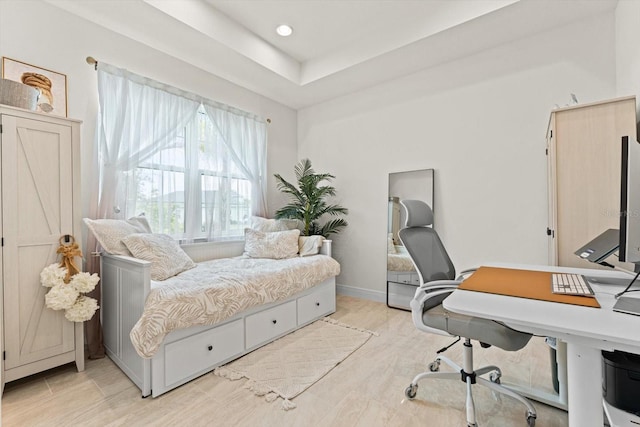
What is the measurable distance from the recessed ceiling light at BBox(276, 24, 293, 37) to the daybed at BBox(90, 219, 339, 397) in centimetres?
238

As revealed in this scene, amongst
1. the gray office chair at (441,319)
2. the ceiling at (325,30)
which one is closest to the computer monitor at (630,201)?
the gray office chair at (441,319)

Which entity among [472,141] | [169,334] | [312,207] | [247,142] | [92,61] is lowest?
[169,334]

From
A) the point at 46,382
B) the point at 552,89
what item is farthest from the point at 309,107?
the point at 46,382

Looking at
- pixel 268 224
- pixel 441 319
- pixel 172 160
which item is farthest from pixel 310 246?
pixel 441 319

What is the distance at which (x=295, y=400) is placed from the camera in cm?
174

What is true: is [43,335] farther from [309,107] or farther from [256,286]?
[309,107]

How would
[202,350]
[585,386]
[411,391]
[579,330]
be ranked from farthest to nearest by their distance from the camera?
1. [202,350]
2. [411,391]
3. [585,386]
4. [579,330]

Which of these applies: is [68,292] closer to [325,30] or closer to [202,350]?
[202,350]

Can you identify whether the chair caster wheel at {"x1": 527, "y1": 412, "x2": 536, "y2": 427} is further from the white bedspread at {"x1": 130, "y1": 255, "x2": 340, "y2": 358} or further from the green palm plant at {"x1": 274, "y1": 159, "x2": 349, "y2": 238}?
the green palm plant at {"x1": 274, "y1": 159, "x2": 349, "y2": 238}

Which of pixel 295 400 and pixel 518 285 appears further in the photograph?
pixel 295 400

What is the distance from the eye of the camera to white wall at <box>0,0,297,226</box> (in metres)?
2.15

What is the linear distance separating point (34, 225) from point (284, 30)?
2.70 m

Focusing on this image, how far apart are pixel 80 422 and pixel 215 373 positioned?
72cm

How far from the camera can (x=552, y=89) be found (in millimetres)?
2629
